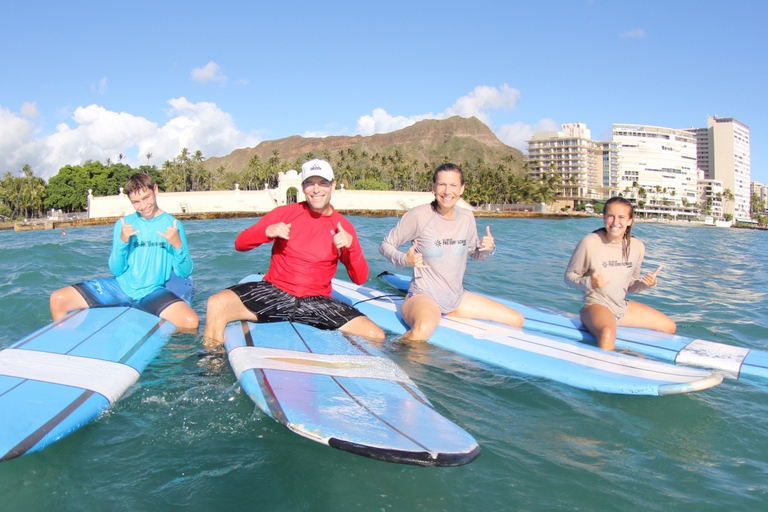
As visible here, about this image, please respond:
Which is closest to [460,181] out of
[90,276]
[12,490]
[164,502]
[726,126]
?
[164,502]

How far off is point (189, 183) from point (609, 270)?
330ft

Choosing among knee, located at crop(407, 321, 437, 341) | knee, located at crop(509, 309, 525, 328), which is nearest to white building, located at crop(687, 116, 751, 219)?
knee, located at crop(509, 309, 525, 328)

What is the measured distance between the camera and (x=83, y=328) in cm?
442

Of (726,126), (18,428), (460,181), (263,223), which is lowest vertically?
(18,428)

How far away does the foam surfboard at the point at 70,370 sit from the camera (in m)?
2.77

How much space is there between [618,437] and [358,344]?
1996mm

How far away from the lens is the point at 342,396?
295 centimetres

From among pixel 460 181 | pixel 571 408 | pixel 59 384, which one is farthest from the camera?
pixel 460 181

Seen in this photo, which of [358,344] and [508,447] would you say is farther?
[358,344]

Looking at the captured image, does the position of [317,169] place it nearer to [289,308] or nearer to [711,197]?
[289,308]

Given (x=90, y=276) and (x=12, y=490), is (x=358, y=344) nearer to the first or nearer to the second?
(x=12, y=490)

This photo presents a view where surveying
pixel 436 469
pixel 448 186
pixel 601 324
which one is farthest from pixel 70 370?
pixel 601 324

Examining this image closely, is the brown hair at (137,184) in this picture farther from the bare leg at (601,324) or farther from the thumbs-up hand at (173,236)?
the bare leg at (601,324)

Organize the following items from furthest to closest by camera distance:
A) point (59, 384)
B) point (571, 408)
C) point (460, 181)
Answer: point (460, 181), point (571, 408), point (59, 384)
